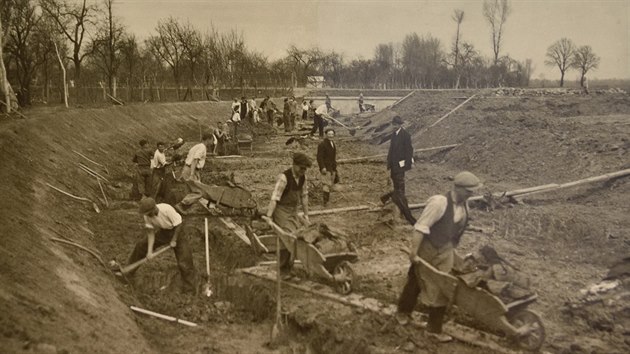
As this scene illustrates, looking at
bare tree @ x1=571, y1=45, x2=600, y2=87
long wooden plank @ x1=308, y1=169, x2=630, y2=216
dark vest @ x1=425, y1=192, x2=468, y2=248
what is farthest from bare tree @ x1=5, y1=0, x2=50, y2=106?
dark vest @ x1=425, y1=192, x2=468, y2=248

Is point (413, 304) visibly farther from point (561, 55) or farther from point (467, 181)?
point (561, 55)

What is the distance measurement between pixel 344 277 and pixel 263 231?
3.01 meters

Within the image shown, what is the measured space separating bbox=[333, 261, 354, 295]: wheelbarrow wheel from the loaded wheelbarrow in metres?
1.27

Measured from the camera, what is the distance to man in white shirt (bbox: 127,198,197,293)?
20.4 ft

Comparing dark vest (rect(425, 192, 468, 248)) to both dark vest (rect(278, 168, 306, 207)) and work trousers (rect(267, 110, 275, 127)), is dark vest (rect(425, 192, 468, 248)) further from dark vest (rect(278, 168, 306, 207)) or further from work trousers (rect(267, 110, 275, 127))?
work trousers (rect(267, 110, 275, 127))

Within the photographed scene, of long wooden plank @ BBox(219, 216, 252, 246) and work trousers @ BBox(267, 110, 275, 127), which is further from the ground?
work trousers @ BBox(267, 110, 275, 127)

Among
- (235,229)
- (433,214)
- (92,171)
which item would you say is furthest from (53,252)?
(92,171)

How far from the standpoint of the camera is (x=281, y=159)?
16.6 metres

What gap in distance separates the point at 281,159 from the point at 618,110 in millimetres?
11370

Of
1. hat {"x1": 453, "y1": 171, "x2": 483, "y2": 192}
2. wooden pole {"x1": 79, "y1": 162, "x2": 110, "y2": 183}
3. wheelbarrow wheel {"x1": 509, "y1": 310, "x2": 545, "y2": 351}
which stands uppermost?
hat {"x1": 453, "y1": 171, "x2": 483, "y2": 192}

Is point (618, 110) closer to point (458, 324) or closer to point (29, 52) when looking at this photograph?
point (458, 324)

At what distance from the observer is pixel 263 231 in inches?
338

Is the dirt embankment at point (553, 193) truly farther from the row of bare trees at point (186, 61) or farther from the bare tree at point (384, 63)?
the bare tree at point (384, 63)

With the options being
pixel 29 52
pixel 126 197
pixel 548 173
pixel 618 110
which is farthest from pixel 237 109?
pixel 29 52
